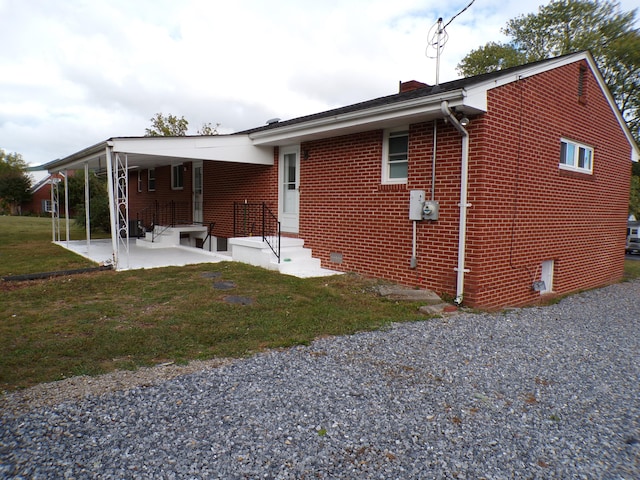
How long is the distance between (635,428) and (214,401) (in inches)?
128

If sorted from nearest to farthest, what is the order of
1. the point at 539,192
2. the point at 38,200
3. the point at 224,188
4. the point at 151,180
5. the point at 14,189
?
the point at 539,192, the point at 224,188, the point at 151,180, the point at 14,189, the point at 38,200

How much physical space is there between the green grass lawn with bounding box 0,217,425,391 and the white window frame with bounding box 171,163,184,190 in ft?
21.7

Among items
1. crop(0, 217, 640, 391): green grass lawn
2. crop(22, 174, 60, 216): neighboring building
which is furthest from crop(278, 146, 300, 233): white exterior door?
crop(22, 174, 60, 216): neighboring building

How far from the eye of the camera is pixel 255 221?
11516 mm

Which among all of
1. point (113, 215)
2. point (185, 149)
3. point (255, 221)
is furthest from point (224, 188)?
point (113, 215)

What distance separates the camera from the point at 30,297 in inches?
268

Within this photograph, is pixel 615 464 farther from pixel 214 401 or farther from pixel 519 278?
pixel 519 278

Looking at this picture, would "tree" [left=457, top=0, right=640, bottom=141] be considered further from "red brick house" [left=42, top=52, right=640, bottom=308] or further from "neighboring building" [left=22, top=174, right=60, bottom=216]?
"neighboring building" [left=22, top=174, right=60, bottom=216]

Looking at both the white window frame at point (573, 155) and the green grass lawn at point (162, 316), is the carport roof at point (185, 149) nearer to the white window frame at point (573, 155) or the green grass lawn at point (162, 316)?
the green grass lawn at point (162, 316)

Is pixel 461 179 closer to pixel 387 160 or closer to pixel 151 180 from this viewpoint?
pixel 387 160

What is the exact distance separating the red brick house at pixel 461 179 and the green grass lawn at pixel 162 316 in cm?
112

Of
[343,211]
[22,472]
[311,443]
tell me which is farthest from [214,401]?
[343,211]

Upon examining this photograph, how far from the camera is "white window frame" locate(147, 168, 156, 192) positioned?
17156mm

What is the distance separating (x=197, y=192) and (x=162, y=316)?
9.03 m
